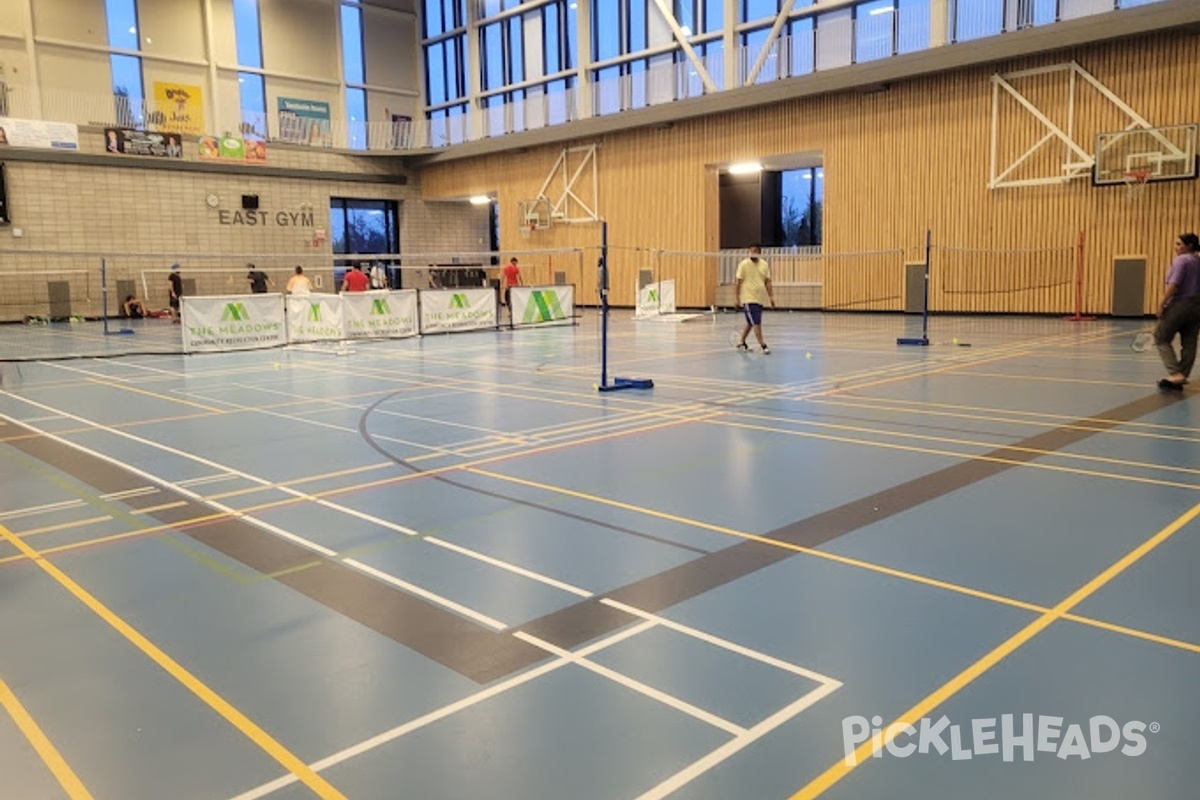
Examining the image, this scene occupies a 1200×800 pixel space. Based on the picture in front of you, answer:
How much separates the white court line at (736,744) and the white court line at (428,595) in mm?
1367

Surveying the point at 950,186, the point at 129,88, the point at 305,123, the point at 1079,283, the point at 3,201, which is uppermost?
the point at 129,88

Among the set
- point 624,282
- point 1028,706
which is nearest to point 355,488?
point 1028,706

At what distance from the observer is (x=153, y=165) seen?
108 feet

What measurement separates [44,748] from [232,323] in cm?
1609

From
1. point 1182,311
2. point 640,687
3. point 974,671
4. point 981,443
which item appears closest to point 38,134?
point 981,443

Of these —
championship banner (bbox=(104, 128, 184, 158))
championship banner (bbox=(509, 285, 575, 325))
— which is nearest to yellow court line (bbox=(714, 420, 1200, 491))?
championship banner (bbox=(509, 285, 575, 325))

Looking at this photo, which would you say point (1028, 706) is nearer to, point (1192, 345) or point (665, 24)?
point (1192, 345)

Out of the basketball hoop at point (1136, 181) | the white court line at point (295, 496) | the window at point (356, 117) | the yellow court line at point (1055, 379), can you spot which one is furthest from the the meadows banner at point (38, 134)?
the basketball hoop at point (1136, 181)

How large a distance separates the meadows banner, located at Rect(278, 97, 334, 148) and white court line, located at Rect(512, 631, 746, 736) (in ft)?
122

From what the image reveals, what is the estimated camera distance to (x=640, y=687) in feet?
11.5

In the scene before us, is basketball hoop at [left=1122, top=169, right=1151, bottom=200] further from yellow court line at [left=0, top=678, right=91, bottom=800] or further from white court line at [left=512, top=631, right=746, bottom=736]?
yellow court line at [left=0, top=678, right=91, bottom=800]

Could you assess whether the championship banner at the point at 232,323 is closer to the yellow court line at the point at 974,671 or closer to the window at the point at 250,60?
the yellow court line at the point at 974,671

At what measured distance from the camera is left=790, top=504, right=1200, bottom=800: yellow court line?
2887 millimetres

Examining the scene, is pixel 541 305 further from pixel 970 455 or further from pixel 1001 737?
pixel 1001 737
